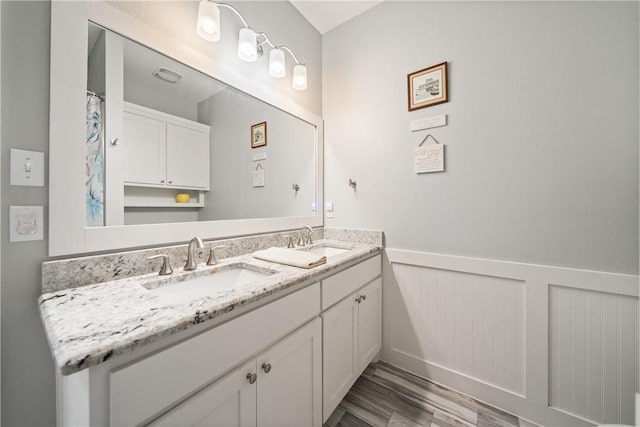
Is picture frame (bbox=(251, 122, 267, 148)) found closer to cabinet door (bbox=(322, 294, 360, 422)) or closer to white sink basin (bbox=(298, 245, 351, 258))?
white sink basin (bbox=(298, 245, 351, 258))

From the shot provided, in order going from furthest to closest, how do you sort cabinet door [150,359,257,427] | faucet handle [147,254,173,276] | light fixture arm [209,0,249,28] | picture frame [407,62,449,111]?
picture frame [407,62,449,111]
light fixture arm [209,0,249,28]
faucet handle [147,254,173,276]
cabinet door [150,359,257,427]

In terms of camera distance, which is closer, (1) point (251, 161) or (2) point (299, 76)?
(1) point (251, 161)

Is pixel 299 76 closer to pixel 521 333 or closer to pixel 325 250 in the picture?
pixel 325 250

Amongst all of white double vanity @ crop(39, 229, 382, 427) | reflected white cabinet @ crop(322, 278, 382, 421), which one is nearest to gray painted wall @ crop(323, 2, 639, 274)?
reflected white cabinet @ crop(322, 278, 382, 421)

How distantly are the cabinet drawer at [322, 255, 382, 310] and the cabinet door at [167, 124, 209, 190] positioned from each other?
0.82 meters

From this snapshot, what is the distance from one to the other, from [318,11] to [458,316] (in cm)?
231

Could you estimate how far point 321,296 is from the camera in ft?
3.73

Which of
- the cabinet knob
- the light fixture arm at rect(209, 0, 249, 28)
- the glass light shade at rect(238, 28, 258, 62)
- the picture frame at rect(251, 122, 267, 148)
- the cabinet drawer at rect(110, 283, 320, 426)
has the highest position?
the light fixture arm at rect(209, 0, 249, 28)

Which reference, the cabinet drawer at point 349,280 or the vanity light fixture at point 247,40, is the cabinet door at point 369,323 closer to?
the cabinet drawer at point 349,280

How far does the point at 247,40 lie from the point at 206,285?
1269mm

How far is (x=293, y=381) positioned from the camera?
0.97 meters

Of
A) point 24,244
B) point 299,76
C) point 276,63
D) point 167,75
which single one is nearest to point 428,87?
point 299,76

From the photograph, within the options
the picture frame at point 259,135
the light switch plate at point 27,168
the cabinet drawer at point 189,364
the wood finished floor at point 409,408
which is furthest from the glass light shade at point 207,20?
the wood finished floor at point 409,408

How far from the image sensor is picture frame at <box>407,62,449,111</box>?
57.9 inches
